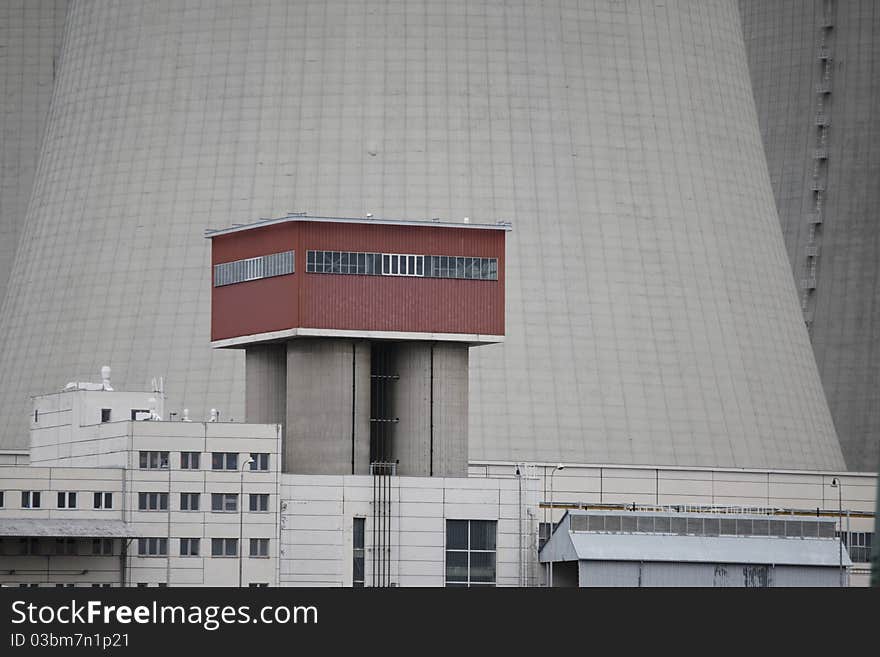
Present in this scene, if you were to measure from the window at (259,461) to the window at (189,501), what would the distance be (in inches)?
56.4

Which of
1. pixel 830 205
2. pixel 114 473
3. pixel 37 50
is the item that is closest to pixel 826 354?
pixel 830 205

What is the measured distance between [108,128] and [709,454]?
18140mm

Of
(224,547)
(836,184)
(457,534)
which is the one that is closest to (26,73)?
(836,184)

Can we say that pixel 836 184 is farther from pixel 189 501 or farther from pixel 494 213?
pixel 189 501

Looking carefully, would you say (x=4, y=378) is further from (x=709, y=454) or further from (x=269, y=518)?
(x=709, y=454)

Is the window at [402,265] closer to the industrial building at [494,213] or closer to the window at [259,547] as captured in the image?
the industrial building at [494,213]

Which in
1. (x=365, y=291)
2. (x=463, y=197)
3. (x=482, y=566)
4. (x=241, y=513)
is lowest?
(x=482, y=566)

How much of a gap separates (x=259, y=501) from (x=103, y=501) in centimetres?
344

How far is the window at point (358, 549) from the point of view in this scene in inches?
2251

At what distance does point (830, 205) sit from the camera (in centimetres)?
8550

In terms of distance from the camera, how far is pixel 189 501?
56.6 m

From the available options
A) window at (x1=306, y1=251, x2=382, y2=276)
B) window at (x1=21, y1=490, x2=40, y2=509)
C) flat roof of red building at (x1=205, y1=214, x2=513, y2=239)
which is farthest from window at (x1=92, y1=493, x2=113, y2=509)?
flat roof of red building at (x1=205, y1=214, x2=513, y2=239)

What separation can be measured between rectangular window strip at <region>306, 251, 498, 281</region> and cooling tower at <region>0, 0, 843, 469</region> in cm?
656

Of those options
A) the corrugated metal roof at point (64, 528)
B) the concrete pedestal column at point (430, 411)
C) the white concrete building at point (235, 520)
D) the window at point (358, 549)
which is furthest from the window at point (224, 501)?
the concrete pedestal column at point (430, 411)
